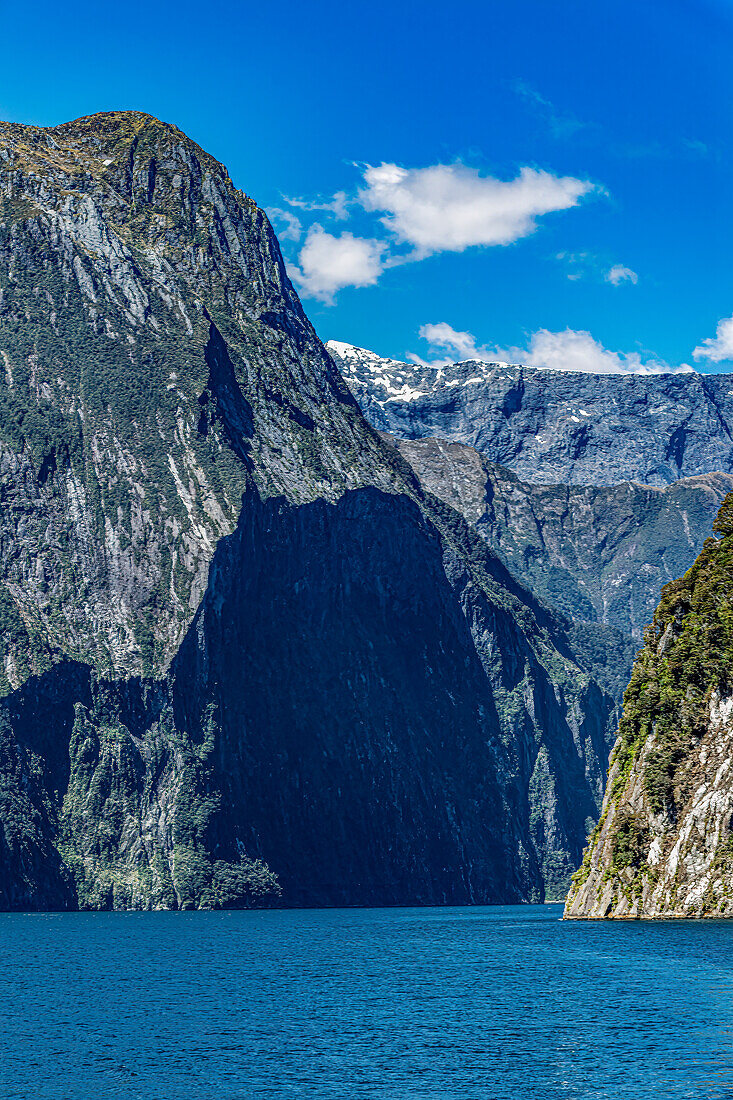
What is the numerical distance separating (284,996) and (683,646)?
62.9 m

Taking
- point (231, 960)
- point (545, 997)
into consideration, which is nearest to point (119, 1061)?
point (545, 997)

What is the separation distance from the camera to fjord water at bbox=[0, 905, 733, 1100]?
59.5 meters

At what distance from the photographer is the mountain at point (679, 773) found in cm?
12356

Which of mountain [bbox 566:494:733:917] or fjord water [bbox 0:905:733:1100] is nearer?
fjord water [bbox 0:905:733:1100]

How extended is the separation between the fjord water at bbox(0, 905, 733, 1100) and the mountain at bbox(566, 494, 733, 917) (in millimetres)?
3825

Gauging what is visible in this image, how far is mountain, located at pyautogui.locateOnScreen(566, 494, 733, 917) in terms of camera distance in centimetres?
12356

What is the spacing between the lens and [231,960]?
118312 mm

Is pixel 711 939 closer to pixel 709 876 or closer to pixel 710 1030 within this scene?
pixel 709 876

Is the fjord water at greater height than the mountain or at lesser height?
lesser

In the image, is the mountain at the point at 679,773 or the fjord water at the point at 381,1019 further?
the mountain at the point at 679,773

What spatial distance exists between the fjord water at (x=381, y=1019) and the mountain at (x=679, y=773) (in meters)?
3.83

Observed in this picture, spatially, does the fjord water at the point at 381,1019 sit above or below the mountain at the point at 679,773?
below

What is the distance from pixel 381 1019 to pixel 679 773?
5877 cm

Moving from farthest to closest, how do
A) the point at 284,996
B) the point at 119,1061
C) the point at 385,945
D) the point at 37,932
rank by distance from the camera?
the point at 37,932, the point at 385,945, the point at 284,996, the point at 119,1061
